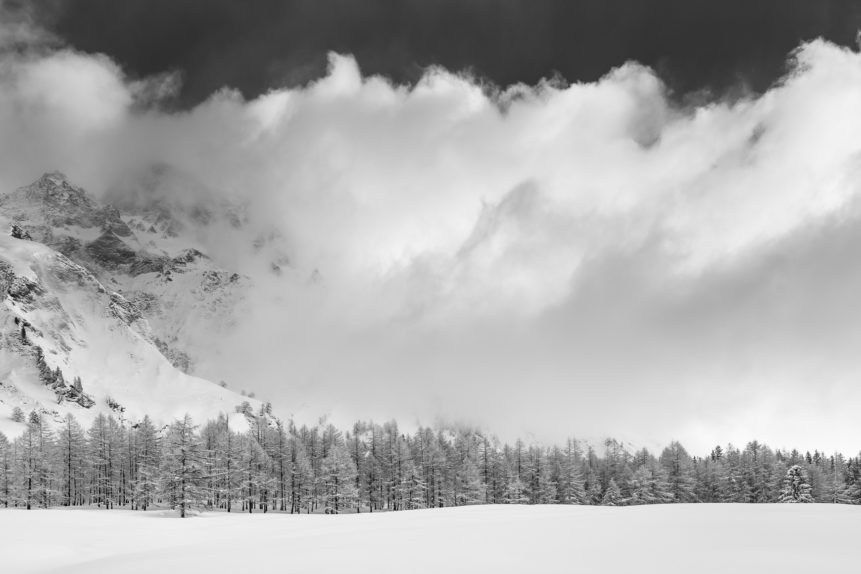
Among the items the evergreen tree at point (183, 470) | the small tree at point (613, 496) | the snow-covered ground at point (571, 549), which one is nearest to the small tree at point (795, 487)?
the small tree at point (613, 496)

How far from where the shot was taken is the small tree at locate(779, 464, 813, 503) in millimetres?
86125

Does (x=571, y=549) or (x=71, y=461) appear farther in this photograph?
(x=71, y=461)

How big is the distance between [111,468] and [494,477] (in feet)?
248

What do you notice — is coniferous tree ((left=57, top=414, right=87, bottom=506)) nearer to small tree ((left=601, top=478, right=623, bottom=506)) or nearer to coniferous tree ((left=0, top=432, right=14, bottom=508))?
coniferous tree ((left=0, top=432, right=14, bottom=508))

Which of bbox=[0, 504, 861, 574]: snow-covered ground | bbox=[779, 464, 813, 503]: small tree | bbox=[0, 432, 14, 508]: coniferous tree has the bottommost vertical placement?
bbox=[779, 464, 813, 503]: small tree

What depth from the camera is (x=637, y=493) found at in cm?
9838

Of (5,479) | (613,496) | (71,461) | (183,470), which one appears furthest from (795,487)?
(71,461)

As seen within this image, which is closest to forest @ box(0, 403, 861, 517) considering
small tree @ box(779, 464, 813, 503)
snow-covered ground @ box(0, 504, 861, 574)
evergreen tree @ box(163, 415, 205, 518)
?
small tree @ box(779, 464, 813, 503)

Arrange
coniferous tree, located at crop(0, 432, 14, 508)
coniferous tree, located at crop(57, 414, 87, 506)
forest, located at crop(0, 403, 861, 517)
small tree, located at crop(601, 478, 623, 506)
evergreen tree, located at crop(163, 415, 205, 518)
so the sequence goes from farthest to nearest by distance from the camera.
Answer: small tree, located at crop(601, 478, 623, 506), coniferous tree, located at crop(57, 414, 87, 506), forest, located at crop(0, 403, 861, 517), coniferous tree, located at crop(0, 432, 14, 508), evergreen tree, located at crop(163, 415, 205, 518)

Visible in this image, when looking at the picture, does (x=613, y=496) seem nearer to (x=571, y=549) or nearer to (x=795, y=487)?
(x=795, y=487)

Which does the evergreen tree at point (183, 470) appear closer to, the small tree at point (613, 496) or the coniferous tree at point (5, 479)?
the coniferous tree at point (5, 479)

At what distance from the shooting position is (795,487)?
88.0 m

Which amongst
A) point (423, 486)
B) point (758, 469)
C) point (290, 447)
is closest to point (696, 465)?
point (758, 469)

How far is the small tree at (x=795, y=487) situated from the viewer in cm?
8612
